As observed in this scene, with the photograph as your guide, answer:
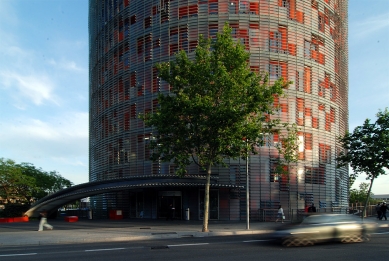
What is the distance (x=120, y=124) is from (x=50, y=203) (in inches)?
399

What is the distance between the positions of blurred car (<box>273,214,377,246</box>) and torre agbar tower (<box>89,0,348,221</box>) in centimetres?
1662

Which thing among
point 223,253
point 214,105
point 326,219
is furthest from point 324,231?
point 214,105

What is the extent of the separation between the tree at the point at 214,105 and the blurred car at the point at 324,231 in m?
8.02

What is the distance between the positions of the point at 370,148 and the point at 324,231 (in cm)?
2118

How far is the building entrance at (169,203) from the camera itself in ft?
122

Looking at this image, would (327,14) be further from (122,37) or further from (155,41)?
(122,37)

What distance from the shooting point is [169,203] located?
123 ft

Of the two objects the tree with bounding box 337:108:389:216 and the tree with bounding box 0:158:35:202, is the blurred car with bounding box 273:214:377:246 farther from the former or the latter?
the tree with bounding box 0:158:35:202

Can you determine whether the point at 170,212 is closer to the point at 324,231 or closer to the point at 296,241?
the point at 296,241

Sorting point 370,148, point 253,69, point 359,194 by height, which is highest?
point 253,69

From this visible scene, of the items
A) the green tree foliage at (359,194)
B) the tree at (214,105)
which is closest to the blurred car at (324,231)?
the tree at (214,105)

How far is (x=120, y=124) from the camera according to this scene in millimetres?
42406

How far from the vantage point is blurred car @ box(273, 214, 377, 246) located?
1611 centimetres

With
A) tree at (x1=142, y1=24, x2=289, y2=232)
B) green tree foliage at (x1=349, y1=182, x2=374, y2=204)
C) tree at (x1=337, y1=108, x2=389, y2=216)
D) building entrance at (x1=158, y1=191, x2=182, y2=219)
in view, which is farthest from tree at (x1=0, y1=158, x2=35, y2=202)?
green tree foliage at (x1=349, y1=182, x2=374, y2=204)
